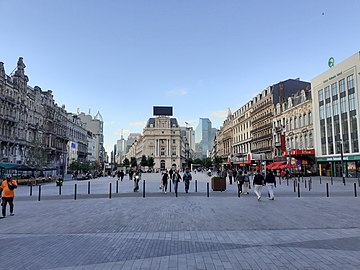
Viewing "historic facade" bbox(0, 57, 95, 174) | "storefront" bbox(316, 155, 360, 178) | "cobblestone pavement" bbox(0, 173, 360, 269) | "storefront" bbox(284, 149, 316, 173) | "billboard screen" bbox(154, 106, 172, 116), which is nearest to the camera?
"cobblestone pavement" bbox(0, 173, 360, 269)

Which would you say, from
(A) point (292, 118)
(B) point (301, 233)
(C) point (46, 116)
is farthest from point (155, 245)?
(C) point (46, 116)

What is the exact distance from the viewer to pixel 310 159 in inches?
2073

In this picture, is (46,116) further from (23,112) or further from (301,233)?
(301,233)

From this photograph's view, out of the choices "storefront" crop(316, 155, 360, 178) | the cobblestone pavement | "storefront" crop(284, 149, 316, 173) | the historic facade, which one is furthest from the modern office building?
the historic facade

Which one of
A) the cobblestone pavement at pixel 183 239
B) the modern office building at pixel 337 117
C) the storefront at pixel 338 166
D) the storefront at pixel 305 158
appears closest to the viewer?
the cobblestone pavement at pixel 183 239

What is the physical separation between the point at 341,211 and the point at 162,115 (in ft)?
454

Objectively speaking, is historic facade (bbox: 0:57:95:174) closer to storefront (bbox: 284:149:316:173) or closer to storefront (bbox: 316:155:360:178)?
storefront (bbox: 284:149:316:173)

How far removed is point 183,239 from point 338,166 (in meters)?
45.9

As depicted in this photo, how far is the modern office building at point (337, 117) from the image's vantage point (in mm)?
41875

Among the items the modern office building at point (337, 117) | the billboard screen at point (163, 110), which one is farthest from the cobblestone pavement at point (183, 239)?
the billboard screen at point (163, 110)

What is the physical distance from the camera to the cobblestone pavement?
6.19m

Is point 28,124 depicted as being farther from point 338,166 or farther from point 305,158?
point 338,166

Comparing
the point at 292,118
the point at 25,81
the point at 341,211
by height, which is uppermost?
the point at 25,81

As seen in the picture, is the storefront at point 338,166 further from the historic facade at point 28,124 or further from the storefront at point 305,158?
the historic facade at point 28,124
